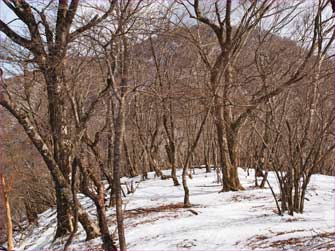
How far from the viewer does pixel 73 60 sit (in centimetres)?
1016

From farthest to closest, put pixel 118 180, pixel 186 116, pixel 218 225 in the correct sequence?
1. pixel 186 116
2. pixel 218 225
3. pixel 118 180

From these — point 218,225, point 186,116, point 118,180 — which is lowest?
point 218,225

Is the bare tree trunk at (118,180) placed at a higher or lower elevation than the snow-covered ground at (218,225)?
higher

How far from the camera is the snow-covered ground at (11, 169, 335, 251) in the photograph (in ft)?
17.6

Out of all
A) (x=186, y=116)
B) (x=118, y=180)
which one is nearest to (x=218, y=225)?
(x=118, y=180)

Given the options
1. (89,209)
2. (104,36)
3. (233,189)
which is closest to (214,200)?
(233,189)

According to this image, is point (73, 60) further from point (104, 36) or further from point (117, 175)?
point (117, 175)

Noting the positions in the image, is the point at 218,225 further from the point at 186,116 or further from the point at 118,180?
the point at 186,116

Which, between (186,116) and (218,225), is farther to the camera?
(186,116)

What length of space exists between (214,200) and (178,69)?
29.2 ft

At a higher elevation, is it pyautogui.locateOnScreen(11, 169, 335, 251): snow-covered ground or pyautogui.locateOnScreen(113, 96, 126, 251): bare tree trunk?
pyautogui.locateOnScreen(113, 96, 126, 251): bare tree trunk

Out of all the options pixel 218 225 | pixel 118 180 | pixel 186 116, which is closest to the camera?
pixel 118 180

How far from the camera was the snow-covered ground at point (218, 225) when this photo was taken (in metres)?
5.38

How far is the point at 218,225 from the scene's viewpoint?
263 inches
